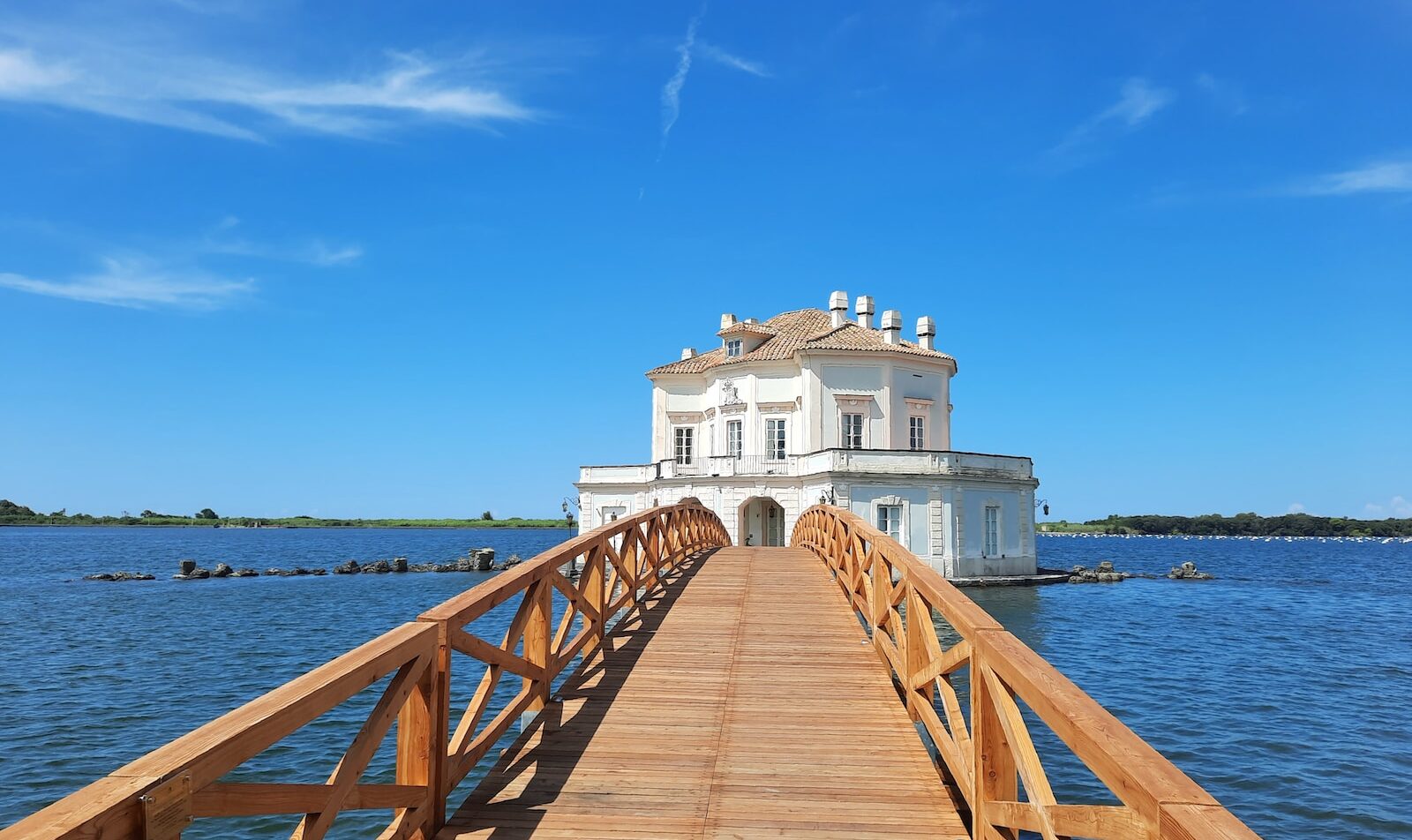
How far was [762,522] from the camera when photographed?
4109 centimetres

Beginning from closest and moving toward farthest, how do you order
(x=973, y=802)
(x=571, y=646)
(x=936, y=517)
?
(x=973, y=802)
(x=571, y=646)
(x=936, y=517)

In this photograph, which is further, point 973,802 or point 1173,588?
point 1173,588

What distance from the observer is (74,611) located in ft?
109

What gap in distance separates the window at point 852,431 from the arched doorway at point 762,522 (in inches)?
167

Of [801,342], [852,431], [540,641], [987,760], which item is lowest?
[987,760]

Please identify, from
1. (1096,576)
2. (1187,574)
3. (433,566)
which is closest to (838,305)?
(1096,576)

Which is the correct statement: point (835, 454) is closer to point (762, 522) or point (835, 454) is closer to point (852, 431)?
point (852, 431)

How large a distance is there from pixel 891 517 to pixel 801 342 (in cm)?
995

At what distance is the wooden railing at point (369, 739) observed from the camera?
245cm

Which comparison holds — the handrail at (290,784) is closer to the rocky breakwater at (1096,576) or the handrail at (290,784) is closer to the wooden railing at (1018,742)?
the wooden railing at (1018,742)

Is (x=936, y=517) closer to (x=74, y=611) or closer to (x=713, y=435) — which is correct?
(x=713, y=435)

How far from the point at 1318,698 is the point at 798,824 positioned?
18176 mm

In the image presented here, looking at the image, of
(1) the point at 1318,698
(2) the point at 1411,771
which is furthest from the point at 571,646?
(1) the point at 1318,698

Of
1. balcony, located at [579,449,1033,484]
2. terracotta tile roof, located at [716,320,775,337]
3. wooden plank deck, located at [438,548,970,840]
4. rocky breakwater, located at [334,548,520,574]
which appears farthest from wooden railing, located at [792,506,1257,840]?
rocky breakwater, located at [334,548,520,574]
